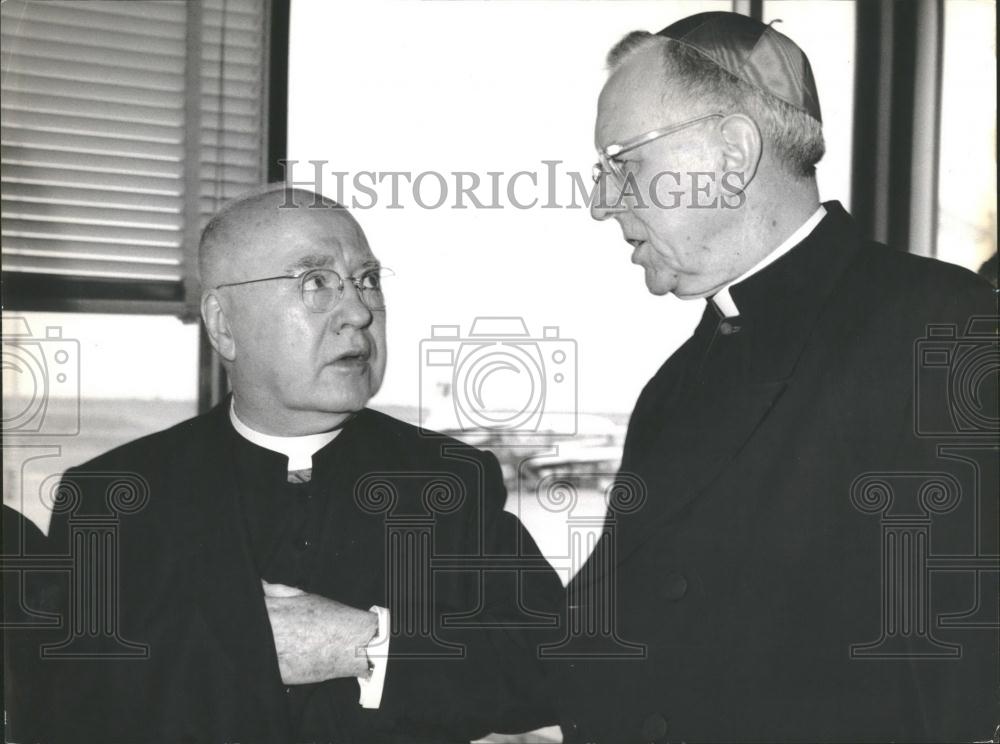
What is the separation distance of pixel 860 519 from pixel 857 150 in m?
0.80

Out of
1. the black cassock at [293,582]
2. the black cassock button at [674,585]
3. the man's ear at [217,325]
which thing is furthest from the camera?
the man's ear at [217,325]

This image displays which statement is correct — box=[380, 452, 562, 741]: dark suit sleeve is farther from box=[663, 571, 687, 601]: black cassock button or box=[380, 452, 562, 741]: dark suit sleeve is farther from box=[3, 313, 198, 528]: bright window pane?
box=[3, 313, 198, 528]: bright window pane

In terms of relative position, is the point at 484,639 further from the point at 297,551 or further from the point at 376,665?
the point at 297,551

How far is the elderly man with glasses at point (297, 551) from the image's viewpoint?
5.77 feet

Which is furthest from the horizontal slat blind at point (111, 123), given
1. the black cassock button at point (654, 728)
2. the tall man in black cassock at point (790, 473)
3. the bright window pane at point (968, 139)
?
the bright window pane at point (968, 139)

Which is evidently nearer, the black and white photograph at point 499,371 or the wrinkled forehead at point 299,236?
the black and white photograph at point 499,371

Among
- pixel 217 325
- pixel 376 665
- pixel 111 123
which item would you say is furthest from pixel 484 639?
pixel 111 123

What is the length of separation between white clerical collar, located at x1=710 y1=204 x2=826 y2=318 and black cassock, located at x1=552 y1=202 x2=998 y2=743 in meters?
0.02

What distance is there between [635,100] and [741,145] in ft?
0.73

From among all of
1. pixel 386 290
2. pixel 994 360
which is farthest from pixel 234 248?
pixel 994 360

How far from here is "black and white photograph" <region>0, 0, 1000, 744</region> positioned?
1676mm

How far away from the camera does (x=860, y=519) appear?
1689 mm

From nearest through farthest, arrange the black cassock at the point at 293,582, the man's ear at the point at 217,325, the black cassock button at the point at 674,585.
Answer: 1. the black cassock button at the point at 674,585
2. the black cassock at the point at 293,582
3. the man's ear at the point at 217,325

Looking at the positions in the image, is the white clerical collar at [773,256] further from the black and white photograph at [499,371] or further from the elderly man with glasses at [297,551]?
the elderly man with glasses at [297,551]
